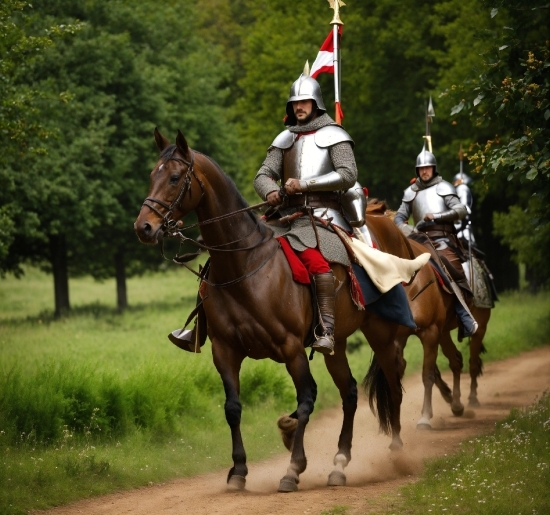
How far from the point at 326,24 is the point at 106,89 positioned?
7847 mm

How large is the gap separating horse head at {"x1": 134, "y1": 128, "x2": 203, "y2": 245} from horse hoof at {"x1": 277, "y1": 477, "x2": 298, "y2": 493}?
7.60 feet

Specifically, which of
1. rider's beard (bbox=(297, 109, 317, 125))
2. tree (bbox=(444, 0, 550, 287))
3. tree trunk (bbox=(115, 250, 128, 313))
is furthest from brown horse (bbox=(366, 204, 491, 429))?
tree trunk (bbox=(115, 250, 128, 313))

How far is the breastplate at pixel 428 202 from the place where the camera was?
14539mm

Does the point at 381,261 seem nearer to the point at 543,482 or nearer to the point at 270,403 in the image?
the point at 543,482

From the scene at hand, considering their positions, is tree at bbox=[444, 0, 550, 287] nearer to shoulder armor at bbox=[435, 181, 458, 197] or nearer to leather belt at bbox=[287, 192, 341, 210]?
shoulder armor at bbox=[435, 181, 458, 197]

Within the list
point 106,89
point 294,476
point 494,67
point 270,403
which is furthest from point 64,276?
point 294,476

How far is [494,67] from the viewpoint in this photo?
11.9m

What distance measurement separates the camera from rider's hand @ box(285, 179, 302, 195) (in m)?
9.34

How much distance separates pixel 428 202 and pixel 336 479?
5.88 metres

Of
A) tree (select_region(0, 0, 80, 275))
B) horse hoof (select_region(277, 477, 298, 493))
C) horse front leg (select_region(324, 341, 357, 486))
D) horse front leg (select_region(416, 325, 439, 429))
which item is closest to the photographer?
horse hoof (select_region(277, 477, 298, 493))

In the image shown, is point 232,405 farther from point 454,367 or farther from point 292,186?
A: point 454,367

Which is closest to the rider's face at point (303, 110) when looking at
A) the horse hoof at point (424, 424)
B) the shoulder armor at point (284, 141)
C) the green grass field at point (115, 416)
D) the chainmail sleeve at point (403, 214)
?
the shoulder armor at point (284, 141)

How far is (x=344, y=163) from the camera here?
9609 mm

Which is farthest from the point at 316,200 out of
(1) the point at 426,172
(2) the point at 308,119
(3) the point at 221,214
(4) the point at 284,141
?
(1) the point at 426,172
